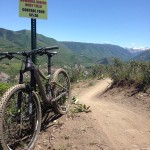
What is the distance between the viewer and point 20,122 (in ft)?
15.3

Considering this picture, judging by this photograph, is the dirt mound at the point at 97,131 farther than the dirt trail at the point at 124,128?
No

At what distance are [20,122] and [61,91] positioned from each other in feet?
7.54

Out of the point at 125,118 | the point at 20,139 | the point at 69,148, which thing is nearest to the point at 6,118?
the point at 20,139

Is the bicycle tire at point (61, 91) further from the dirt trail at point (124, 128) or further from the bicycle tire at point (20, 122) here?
the bicycle tire at point (20, 122)

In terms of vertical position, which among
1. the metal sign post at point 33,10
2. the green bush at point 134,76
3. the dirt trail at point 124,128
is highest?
the metal sign post at point 33,10

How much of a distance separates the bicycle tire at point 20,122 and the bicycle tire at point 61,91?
109 centimetres

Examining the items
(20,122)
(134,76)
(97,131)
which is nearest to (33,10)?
(20,122)

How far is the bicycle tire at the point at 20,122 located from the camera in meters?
4.48

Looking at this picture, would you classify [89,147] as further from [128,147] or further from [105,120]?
[105,120]

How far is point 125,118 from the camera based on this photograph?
7.07 m

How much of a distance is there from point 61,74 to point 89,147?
245cm

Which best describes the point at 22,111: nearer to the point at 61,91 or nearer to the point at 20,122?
the point at 20,122

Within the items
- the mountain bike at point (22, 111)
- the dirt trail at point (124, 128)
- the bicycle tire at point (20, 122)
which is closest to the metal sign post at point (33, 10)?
the mountain bike at point (22, 111)

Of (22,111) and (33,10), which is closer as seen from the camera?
(22,111)
